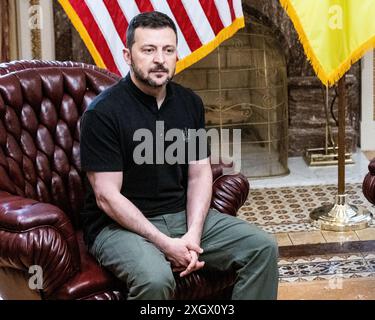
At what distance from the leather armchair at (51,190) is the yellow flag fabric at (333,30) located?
47.9 inches

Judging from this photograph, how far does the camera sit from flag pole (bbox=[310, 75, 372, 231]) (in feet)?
12.6

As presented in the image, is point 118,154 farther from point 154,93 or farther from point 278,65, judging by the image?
point 278,65

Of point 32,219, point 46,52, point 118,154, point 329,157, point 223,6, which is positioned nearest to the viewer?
point 32,219

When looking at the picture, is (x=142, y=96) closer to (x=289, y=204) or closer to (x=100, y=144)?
(x=100, y=144)

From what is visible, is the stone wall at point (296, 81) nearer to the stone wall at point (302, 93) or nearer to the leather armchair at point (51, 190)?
the stone wall at point (302, 93)

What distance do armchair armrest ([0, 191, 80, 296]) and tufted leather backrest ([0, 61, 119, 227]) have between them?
349 millimetres

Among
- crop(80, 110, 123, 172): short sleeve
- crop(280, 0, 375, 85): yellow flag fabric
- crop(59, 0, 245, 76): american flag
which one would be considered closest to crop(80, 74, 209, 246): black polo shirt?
crop(80, 110, 123, 172): short sleeve

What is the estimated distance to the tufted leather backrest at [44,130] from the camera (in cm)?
270

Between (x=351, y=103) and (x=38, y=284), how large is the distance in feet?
11.0

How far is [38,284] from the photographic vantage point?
2.28m

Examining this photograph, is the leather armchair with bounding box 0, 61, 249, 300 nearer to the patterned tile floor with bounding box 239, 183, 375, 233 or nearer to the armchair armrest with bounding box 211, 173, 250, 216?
the armchair armrest with bounding box 211, 173, 250, 216

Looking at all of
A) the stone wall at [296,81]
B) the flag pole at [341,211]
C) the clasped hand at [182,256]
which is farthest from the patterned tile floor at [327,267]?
the stone wall at [296,81]

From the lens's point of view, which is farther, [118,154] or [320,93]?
[320,93]
